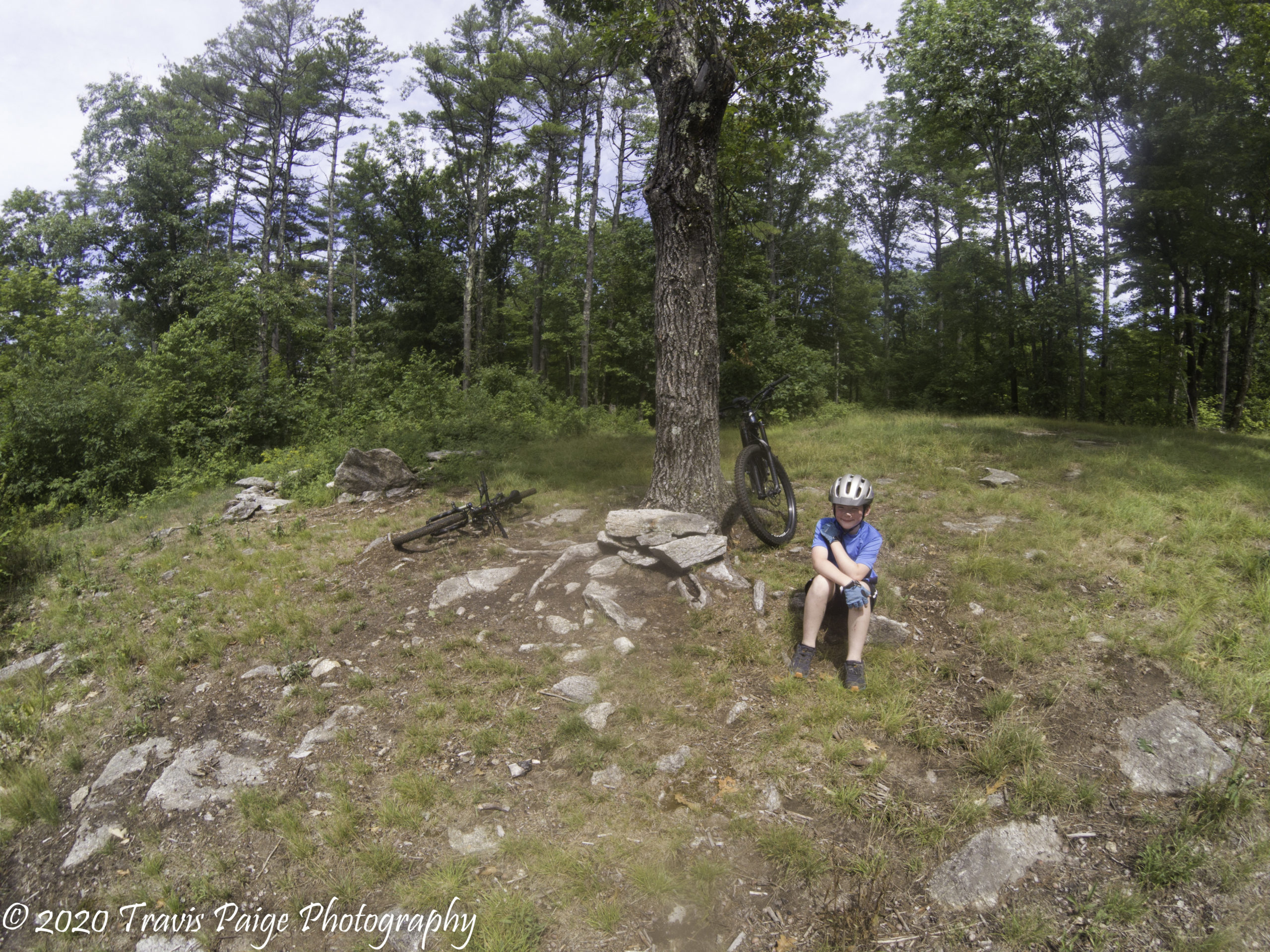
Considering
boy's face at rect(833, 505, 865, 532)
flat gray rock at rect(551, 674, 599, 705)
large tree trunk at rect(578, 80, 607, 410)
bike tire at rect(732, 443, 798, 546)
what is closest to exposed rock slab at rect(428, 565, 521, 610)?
flat gray rock at rect(551, 674, 599, 705)

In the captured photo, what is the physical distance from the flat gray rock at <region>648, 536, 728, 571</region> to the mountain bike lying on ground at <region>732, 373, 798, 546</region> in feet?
2.12

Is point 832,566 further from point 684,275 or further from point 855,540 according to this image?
point 684,275

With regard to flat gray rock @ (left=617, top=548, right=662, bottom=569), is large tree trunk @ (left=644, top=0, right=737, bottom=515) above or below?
above

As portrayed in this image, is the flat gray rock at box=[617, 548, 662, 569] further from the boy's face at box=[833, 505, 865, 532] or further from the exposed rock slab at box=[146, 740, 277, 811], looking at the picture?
the exposed rock slab at box=[146, 740, 277, 811]

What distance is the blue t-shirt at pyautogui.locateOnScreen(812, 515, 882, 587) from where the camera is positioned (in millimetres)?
4379

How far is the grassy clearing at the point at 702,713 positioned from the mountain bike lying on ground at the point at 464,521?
0.35 metres

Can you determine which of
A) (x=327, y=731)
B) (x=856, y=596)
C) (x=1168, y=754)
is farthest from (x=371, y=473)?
(x=1168, y=754)

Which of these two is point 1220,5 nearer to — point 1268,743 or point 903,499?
point 903,499

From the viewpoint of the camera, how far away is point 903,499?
743cm

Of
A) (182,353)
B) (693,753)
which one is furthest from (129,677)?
(182,353)

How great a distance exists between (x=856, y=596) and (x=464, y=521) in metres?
4.40

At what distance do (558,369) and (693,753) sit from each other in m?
29.0

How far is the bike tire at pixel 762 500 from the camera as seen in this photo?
5.89m

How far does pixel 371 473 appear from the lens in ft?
29.3
